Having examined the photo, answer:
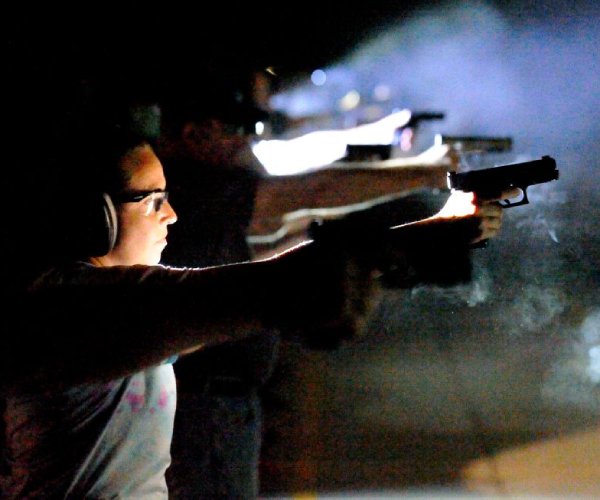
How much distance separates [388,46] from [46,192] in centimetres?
559

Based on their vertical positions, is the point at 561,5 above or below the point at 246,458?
above

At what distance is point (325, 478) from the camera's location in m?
4.13

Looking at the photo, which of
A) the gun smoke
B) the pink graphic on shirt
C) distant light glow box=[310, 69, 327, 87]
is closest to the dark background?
the gun smoke

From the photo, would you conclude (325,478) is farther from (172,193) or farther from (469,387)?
(172,193)

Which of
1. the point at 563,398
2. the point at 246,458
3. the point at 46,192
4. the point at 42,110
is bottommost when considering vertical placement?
the point at 563,398

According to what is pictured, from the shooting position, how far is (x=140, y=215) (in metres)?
1.73

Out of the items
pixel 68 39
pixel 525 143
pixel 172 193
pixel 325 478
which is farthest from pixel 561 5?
pixel 325 478

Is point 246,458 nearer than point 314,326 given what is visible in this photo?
No

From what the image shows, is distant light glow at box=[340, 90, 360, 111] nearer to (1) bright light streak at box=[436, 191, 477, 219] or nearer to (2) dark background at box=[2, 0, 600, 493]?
(2) dark background at box=[2, 0, 600, 493]

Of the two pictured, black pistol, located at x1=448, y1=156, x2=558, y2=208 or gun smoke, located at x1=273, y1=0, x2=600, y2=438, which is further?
gun smoke, located at x1=273, y1=0, x2=600, y2=438

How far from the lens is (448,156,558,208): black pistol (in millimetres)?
1684

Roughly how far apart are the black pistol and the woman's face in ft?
2.90

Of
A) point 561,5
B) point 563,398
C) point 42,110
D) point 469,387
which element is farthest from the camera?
point 469,387

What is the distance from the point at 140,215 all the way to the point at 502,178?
1063 mm
